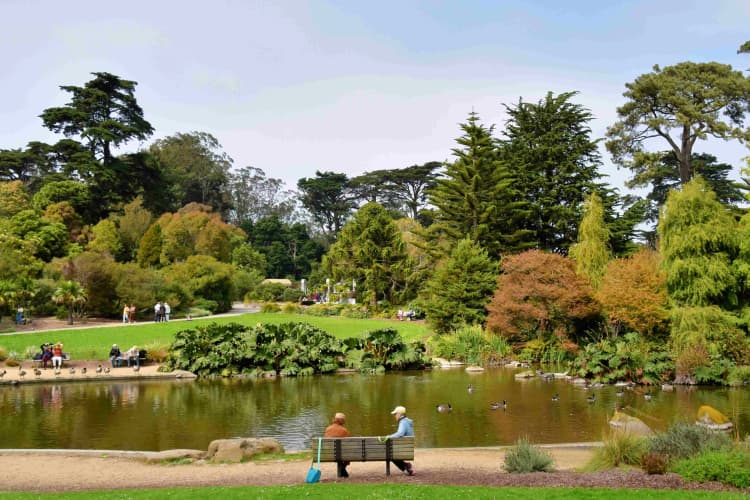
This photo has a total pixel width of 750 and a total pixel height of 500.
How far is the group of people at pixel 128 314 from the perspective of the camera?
3469 cm

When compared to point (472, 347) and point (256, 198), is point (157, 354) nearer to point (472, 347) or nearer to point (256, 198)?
point (472, 347)

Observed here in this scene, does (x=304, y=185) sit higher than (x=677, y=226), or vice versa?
(x=304, y=185)

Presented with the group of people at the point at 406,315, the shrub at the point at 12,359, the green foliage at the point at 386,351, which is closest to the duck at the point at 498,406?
the green foliage at the point at 386,351

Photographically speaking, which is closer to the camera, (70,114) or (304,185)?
(70,114)

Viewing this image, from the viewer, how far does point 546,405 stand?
56.1ft

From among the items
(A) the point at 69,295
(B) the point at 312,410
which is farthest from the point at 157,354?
(B) the point at 312,410

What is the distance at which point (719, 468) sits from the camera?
8.41 m

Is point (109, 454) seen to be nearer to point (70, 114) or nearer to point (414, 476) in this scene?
point (414, 476)

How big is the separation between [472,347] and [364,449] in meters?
18.4

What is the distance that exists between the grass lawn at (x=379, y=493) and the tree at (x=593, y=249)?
20811 mm

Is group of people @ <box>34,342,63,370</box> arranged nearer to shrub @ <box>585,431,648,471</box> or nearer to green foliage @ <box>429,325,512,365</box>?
green foliage @ <box>429,325,512,365</box>

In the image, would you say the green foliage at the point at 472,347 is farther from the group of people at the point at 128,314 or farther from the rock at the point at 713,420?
the group of people at the point at 128,314

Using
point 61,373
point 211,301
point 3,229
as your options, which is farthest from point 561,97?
point 3,229

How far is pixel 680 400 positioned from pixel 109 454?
14564mm
